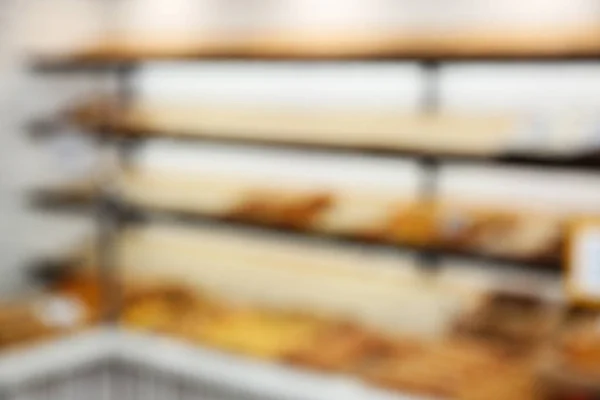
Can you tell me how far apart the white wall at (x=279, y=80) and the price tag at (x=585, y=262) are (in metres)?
0.75

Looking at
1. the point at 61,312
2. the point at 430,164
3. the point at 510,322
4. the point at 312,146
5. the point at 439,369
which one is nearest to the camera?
the point at 439,369

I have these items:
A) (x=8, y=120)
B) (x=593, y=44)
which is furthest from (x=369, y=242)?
(x=8, y=120)

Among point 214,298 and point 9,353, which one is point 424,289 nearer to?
point 214,298

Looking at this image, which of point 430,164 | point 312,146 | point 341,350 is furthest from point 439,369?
point 312,146

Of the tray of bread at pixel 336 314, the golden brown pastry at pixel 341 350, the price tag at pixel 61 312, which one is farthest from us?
the price tag at pixel 61 312

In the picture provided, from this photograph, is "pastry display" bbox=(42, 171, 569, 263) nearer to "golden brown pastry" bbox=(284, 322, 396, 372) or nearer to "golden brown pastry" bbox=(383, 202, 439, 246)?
"golden brown pastry" bbox=(383, 202, 439, 246)

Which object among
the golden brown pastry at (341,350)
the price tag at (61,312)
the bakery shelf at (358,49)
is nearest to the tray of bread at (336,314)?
the golden brown pastry at (341,350)

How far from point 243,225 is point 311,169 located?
0.35 m

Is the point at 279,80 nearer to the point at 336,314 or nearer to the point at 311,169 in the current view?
the point at 311,169

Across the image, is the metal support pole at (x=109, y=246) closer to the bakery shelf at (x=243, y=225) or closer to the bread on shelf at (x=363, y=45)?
the bakery shelf at (x=243, y=225)

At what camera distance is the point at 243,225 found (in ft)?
12.1

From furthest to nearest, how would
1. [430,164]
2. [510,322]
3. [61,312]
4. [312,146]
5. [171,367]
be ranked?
Answer: [312,146]
[430,164]
[61,312]
[171,367]
[510,322]

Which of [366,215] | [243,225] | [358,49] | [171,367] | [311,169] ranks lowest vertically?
[171,367]

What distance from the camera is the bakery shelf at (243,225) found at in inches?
115
